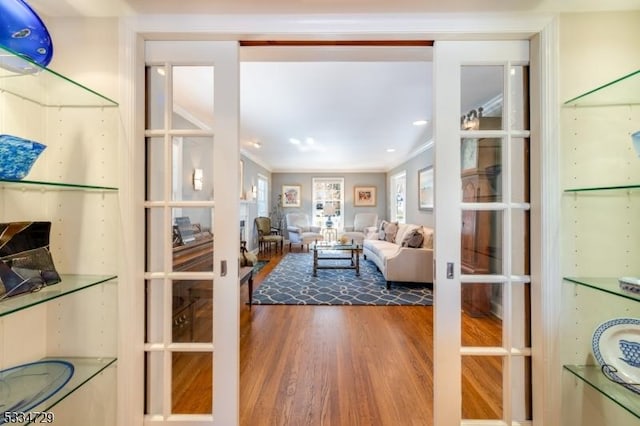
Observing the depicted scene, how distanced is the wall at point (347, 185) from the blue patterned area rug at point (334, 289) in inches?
146

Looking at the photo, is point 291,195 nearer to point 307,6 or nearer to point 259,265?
point 259,265

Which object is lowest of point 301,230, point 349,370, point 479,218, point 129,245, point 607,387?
point 349,370

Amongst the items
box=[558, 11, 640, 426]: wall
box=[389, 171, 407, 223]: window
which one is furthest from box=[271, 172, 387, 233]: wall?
box=[558, 11, 640, 426]: wall

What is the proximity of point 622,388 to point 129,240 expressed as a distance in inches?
92.1

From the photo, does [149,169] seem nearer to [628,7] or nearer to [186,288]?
[186,288]

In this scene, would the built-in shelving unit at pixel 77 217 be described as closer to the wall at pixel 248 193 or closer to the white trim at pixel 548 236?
the white trim at pixel 548 236

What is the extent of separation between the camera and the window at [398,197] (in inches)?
265

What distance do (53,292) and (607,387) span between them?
2.41 metres

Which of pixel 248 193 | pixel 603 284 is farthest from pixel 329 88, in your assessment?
pixel 248 193

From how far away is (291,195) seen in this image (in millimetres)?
8570

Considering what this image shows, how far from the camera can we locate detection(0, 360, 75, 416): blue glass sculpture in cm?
98

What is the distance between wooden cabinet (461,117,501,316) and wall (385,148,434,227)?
3.77 meters

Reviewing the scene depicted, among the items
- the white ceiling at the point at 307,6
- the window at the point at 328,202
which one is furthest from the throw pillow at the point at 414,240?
the window at the point at 328,202

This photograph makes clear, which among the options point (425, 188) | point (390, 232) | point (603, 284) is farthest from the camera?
point (390, 232)
